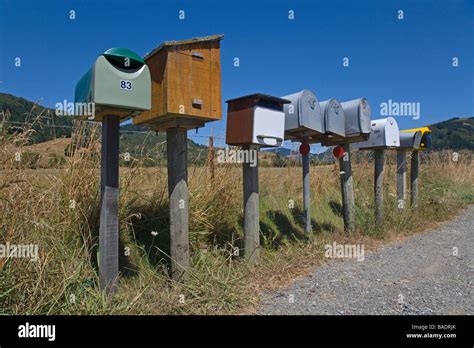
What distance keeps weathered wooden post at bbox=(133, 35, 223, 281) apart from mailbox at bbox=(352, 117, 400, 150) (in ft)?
12.5

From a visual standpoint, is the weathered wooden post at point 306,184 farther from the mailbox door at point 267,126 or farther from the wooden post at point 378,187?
the wooden post at point 378,187

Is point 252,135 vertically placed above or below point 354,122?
below

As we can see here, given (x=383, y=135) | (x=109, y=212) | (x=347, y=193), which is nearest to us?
(x=109, y=212)

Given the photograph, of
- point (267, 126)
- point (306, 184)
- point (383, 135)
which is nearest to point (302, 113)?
point (267, 126)

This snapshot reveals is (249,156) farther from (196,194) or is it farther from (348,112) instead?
(348,112)

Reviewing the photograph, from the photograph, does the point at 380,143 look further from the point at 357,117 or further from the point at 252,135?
the point at 252,135

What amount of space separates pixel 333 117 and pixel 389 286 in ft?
8.25

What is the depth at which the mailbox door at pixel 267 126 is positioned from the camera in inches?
152

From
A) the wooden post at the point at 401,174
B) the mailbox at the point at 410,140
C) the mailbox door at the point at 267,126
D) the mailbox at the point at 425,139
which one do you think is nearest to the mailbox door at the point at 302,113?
the mailbox door at the point at 267,126

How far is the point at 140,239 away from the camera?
396 centimetres

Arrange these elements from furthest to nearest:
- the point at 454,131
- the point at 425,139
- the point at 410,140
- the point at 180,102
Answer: the point at 454,131 → the point at 425,139 → the point at 410,140 → the point at 180,102

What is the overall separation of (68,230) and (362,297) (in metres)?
2.90

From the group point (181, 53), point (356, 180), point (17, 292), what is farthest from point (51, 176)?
point (356, 180)

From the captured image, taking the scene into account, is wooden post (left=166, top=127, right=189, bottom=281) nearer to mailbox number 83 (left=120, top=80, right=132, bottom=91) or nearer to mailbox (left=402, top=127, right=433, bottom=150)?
mailbox number 83 (left=120, top=80, right=132, bottom=91)
